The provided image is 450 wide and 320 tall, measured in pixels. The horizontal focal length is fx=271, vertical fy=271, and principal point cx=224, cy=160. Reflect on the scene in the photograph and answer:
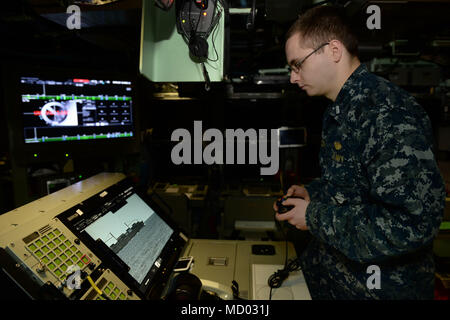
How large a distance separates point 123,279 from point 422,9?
1.95 meters

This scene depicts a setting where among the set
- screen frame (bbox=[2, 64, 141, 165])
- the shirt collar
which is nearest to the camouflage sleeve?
the shirt collar

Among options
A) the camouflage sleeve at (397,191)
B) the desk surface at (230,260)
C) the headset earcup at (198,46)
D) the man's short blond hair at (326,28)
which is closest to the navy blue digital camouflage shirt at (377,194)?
the camouflage sleeve at (397,191)

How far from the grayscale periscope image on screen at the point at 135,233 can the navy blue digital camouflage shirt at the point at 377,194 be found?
648mm

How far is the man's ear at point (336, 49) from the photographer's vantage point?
1.05 meters

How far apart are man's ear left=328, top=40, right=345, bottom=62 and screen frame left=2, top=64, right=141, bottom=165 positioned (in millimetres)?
1231

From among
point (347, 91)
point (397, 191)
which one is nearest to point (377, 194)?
point (397, 191)

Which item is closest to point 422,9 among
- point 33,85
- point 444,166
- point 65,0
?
point 444,166

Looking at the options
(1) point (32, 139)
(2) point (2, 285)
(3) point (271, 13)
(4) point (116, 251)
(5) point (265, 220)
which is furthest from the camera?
(5) point (265, 220)

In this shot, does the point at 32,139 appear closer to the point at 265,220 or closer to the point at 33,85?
the point at 33,85

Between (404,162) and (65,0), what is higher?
(65,0)

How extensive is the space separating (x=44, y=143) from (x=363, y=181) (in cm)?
149

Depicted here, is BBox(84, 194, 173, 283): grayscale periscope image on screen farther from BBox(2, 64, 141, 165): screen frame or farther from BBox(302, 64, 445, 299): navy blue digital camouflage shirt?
BBox(302, 64, 445, 299): navy blue digital camouflage shirt

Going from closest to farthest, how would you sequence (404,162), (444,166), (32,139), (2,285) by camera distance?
(2,285) → (404,162) → (32,139) → (444,166)
